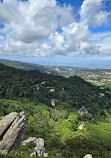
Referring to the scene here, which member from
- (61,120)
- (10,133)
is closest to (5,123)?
(10,133)

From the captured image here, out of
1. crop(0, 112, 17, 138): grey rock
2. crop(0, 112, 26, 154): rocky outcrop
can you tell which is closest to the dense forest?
crop(0, 112, 26, 154): rocky outcrop

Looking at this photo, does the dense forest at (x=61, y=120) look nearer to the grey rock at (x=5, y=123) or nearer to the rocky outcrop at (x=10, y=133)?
the rocky outcrop at (x=10, y=133)

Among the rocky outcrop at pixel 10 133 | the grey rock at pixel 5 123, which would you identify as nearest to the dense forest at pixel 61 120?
the rocky outcrop at pixel 10 133

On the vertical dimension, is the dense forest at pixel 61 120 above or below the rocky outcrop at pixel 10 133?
below

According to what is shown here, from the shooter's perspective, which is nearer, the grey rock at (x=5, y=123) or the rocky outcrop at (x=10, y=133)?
the rocky outcrop at (x=10, y=133)

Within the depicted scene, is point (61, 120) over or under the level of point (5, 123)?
under

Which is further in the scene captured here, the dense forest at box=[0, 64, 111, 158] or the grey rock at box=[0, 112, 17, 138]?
the dense forest at box=[0, 64, 111, 158]

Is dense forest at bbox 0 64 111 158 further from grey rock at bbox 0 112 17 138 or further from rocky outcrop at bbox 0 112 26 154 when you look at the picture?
grey rock at bbox 0 112 17 138

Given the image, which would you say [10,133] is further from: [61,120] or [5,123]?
[61,120]

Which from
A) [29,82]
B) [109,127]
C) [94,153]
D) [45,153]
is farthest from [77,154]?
[29,82]

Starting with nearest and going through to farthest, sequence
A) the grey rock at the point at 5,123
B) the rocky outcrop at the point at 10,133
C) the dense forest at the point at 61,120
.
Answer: the rocky outcrop at the point at 10,133
the grey rock at the point at 5,123
the dense forest at the point at 61,120
